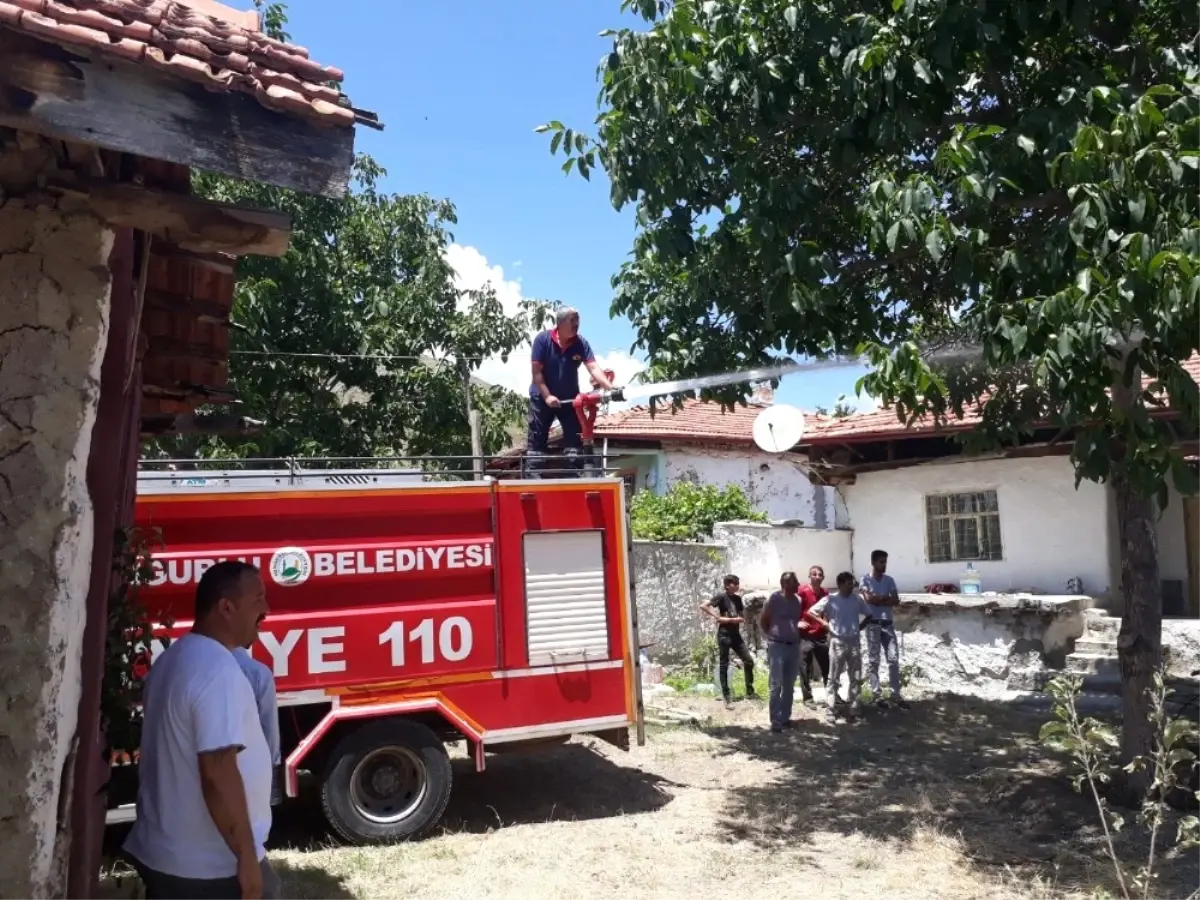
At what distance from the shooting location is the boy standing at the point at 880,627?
11.3 meters

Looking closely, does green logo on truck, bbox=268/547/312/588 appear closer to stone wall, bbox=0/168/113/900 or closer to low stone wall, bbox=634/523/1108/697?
stone wall, bbox=0/168/113/900

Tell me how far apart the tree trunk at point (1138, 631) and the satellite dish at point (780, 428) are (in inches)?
200

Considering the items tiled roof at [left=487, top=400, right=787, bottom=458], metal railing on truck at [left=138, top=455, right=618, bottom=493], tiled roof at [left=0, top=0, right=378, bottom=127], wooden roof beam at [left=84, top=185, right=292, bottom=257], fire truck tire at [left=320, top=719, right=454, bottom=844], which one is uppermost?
tiled roof at [left=487, top=400, right=787, bottom=458]

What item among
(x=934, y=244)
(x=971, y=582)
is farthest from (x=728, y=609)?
(x=934, y=244)

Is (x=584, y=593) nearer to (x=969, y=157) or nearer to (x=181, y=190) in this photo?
(x=969, y=157)

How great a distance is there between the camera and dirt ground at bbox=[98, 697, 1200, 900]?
5.89 metres

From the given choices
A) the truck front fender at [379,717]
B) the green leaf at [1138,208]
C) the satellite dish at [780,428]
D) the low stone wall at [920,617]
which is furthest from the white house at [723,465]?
the green leaf at [1138,208]

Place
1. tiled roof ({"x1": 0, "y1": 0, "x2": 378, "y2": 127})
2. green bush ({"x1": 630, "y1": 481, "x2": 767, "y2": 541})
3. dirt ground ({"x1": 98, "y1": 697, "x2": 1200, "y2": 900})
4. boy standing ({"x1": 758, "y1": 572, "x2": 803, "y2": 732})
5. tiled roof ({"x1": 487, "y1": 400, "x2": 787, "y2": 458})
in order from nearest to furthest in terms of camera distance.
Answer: tiled roof ({"x1": 0, "y1": 0, "x2": 378, "y2": 127}), dirt ground ({"x1": 98, "y1": 697, "x2": 1200, "y2": 900}), boy standing ({"x1": 758, "y1": 572, "x2": 803, "y2": 732}), green bush ({"x1": 630, "y1": 481, "x2": 767, "y2": 541}), tiled roof ({"x1": 487, "y1": 400, "x2": 787, "y2": 458})

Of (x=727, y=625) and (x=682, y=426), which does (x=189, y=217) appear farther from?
(x=682, y=426)

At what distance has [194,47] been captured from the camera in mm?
2705

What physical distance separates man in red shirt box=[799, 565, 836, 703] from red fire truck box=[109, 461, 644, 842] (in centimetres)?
470

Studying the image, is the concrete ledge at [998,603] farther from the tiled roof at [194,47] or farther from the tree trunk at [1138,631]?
the tiled roof at [194,47]

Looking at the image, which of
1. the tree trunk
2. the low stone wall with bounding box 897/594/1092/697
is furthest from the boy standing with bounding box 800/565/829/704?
the tree trunk

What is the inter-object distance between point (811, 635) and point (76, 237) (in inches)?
403
